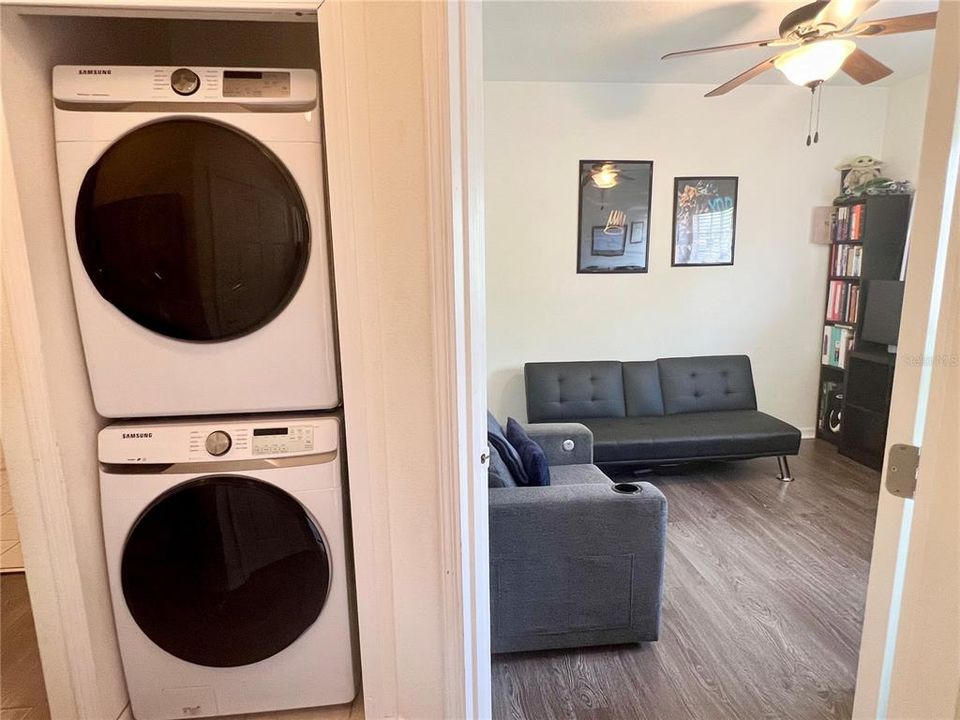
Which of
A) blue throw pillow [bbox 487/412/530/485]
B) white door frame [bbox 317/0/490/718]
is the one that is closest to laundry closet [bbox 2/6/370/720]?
white door frame [bbox 317/0/490/718]

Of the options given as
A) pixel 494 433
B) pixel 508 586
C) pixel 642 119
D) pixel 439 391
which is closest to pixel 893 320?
pixel 642 119

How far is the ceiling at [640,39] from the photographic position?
2648 mm

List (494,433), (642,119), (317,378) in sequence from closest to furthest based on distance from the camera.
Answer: (317,378)
(494,433)
(642,119)

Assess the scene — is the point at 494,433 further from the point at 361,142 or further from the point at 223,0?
the point at 223,0

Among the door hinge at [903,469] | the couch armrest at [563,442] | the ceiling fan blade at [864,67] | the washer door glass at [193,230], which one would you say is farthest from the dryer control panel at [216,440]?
the ceiling fan blade at [864,67]

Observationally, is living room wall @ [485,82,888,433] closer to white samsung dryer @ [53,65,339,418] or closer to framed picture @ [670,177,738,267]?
framed picture @ [670,177,738,267]

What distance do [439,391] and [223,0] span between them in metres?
1.00

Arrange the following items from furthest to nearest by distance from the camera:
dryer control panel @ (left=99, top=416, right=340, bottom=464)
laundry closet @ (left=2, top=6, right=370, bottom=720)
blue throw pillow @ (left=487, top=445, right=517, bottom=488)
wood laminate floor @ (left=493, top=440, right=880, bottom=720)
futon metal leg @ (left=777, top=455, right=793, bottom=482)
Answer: futon metal leg @ (left=777, top=455, right=793, bottom=482) → blue throw pillow @ (left=487, top=445, right=517, bottom=488) → wood laminate floor @ (left=493, top=440, right=880, bottom=720) → dryer control panel @ (left=99, top=416, right=340, bottom=464) → laundry closet @ (left=2, top=6, right=370, bottom=720)

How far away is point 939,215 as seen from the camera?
0.81m

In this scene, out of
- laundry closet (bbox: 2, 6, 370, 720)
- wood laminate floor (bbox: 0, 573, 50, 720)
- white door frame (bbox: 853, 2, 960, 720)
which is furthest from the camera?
wood laminate floor (bbox: 0, 573, 50, 720)

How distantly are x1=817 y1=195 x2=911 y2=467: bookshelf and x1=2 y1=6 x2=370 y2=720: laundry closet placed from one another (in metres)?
3.70

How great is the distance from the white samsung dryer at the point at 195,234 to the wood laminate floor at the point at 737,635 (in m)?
1.36

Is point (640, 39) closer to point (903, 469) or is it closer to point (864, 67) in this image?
point (864, 67)

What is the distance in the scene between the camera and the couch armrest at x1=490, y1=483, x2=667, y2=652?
1.90 m
